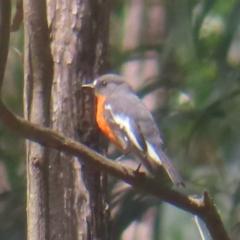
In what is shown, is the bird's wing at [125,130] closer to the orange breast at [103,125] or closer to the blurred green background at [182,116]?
the orange breast at [103,125]

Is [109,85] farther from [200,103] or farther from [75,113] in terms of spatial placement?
[200,103]

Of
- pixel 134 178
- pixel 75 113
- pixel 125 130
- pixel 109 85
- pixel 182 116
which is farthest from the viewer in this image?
pixel 182 116

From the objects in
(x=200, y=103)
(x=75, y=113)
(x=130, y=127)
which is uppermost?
(x=75, y=113)

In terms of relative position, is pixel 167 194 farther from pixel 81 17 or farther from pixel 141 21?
pixel 141 21

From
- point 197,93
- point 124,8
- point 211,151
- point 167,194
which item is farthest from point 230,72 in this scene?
point 167,194

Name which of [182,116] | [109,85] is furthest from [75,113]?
[182,116]

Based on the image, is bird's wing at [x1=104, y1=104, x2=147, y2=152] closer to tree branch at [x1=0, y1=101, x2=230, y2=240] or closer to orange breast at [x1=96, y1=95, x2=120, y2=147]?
orange breast at [x1=96, y1=95, x2=120, y2=147]
